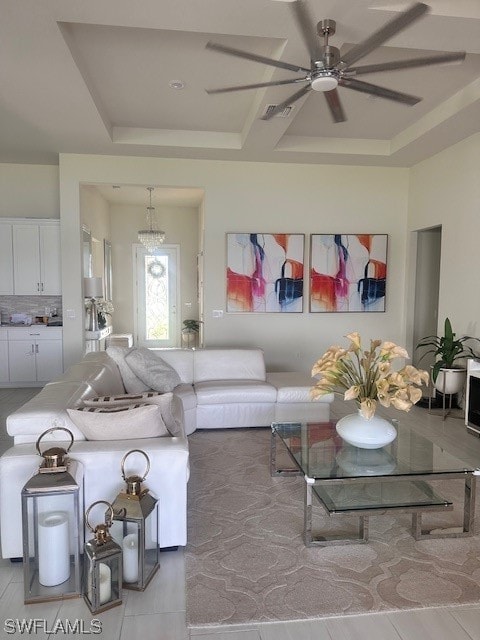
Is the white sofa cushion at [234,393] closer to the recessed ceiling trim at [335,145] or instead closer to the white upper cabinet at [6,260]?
the recessed ceiling trim at [335,145]

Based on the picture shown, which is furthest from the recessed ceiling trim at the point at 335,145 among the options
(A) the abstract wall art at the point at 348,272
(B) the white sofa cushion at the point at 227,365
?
(B) the white sofa cushion at the point at 227,365

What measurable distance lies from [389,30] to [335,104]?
97cm

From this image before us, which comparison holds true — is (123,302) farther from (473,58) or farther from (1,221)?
(473,58)

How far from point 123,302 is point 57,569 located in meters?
8.12

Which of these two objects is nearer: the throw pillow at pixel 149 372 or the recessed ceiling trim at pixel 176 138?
the throw pillow at pixel 149 372

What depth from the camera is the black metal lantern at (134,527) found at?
6.65 ft

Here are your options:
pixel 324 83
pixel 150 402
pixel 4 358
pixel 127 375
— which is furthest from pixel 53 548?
pixel 4 358

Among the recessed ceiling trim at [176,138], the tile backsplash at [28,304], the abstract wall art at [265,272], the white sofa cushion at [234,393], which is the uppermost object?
the recessed ceiling trim at [176,138]

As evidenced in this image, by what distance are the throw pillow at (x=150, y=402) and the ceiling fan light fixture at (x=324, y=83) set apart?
7.11 ft

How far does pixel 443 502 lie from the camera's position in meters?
2.43

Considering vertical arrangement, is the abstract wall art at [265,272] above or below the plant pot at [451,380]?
above

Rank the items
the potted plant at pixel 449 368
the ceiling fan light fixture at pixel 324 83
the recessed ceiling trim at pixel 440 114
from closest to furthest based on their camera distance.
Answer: the ceiling fan light fixture at pixel 324 83 < the recessed ceiling trim at pixel 440 114 < the potted plant at pixel 449 368

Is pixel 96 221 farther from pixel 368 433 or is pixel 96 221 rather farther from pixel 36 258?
pixel 368 433

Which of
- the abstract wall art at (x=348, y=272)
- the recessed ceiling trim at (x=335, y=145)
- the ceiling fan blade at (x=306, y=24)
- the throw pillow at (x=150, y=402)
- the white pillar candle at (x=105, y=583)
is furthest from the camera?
the abstract wall art at (x=348, y=272)
